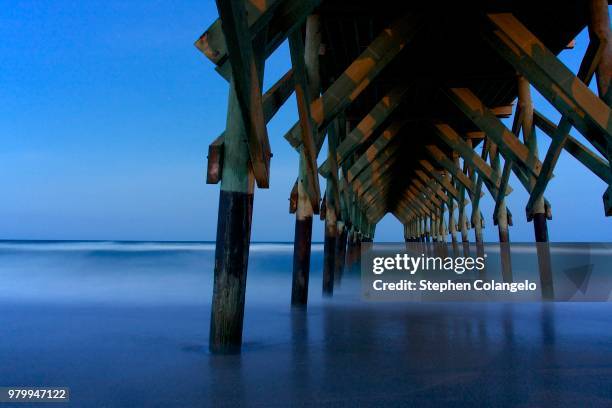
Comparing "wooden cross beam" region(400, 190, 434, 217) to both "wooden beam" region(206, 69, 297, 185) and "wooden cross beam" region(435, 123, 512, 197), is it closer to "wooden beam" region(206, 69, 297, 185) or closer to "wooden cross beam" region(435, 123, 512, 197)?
"wooden cross beam" region(435, 123, 512, 197)

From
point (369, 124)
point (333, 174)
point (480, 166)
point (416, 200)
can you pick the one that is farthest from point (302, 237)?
point (416, 200)

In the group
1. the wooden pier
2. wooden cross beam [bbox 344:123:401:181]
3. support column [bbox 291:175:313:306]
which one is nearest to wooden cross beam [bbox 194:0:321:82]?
the wooden pier

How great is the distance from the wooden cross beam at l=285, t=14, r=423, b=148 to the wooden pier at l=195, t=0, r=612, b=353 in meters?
0.01

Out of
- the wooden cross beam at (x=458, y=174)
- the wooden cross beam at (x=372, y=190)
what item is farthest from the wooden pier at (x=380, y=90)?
the wooden cross beam at (x=372, y=190)

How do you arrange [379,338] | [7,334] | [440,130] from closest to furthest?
[379,338] < [7,334] < [440,130]

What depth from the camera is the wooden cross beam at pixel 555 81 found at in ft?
15.2

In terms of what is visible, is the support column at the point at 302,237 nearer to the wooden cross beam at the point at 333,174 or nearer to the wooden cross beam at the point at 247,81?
the wooden cross beam at the point at 333,174

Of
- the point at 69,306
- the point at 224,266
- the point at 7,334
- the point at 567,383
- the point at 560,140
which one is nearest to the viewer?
the point at 567,383

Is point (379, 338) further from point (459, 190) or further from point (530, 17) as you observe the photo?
point (459, 190)

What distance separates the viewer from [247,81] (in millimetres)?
2828

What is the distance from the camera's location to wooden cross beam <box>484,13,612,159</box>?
462 centimetres

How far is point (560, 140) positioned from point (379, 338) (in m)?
3.36

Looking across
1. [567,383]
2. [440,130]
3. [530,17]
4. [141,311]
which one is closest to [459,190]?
[440,130]

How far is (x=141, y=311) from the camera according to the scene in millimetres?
6906
